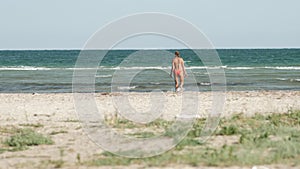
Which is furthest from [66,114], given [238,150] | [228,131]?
[238,150]

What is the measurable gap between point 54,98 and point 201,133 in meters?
10.5

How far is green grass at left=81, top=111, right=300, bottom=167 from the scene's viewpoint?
8.98 m

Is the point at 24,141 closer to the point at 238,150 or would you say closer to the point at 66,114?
the point at 238,150

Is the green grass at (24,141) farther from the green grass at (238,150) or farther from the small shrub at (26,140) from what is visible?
the green grass at (238,150)

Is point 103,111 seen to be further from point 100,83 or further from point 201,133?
point 100,83

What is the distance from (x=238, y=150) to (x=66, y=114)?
7.22 meters

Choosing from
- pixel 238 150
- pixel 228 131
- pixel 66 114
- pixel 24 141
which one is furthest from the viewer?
pixel 66 114

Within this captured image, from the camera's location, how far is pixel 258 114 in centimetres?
1475

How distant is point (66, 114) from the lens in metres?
15.9

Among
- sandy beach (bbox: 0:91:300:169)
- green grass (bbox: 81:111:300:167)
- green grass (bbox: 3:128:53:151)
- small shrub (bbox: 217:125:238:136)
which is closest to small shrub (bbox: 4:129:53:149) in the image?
green grass (bbox: 3:128:53:151)

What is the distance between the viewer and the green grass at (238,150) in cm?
898

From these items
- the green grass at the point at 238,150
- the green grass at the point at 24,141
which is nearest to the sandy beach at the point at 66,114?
the green grass at the point at 24,141

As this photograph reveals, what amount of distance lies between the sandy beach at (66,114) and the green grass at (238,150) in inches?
26.0

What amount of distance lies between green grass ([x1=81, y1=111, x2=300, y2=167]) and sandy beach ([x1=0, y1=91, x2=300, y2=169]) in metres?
0.66
